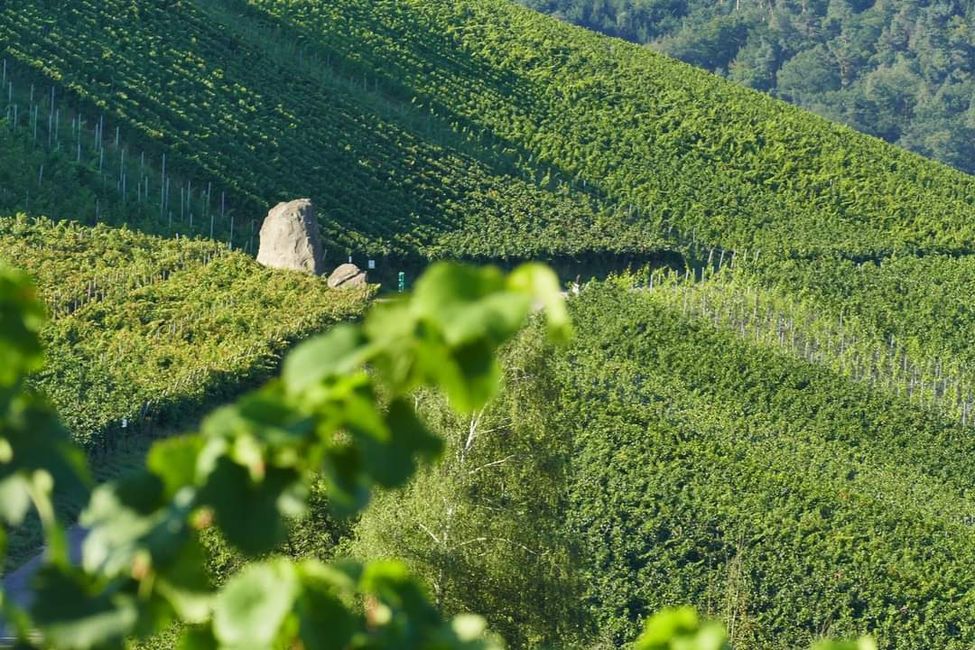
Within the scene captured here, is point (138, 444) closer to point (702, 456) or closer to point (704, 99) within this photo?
point (702, 456)

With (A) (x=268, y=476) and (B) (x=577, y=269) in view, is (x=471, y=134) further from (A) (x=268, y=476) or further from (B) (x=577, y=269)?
(A) (x=268, y=476)

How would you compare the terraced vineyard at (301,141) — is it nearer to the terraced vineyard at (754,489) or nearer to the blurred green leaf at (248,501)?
the terraced vineyard at (754,489)

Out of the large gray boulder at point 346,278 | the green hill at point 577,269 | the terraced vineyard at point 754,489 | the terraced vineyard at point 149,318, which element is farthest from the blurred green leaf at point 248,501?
the large gray boulder at point 346,278

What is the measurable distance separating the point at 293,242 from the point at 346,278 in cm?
162

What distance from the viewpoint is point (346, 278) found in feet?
115

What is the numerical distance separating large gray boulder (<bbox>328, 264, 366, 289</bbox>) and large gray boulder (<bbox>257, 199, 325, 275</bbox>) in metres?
0.80

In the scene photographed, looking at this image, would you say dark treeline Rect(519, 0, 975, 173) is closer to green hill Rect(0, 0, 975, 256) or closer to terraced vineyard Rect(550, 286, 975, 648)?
green hill Rect(0, 0, 975, 256)

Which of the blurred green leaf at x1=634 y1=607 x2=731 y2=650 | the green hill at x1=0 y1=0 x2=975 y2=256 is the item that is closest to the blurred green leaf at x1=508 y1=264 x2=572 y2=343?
the blurred green leaf at x1=634 y1=607 x2=731 y2=650

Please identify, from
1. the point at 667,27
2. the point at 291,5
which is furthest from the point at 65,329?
the point at 667,27

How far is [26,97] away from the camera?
140 feet

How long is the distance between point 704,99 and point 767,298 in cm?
2116

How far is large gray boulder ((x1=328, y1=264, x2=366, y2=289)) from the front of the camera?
34906 mm

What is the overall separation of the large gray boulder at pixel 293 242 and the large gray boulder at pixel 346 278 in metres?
0.80

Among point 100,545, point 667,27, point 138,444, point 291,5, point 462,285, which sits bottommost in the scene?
point 667,27
